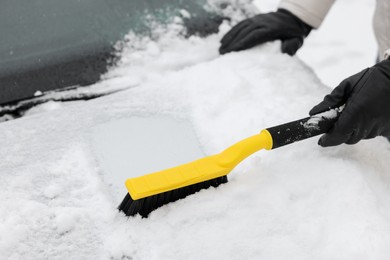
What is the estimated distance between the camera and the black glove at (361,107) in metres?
1.19

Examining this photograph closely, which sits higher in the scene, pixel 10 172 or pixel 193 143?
pixel 10 172

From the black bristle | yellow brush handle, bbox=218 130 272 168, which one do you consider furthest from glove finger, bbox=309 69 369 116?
the black bristle

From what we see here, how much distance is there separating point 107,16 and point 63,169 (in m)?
0.58

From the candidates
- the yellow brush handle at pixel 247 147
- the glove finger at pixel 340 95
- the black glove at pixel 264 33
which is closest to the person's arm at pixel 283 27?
the black glove at pixel 264 33

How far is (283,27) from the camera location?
1.59 metres

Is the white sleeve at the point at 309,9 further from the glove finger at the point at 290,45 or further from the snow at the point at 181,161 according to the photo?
the snow at the point at 181,161

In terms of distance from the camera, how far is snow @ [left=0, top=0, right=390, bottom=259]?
1.02 m

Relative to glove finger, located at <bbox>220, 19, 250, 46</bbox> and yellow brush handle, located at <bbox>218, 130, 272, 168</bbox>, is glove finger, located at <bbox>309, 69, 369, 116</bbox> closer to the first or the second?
yellow brush handle, located at <bbox>218, 130, 272, 168</bbox>

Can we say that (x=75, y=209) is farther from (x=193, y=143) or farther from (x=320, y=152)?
(x=320, y=152)

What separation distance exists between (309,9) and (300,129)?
64 cm

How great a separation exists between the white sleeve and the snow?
221 millimetres

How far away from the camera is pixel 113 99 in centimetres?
136

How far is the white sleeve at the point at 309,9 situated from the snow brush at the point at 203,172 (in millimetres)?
559

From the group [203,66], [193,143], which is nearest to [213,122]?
[193,143]
